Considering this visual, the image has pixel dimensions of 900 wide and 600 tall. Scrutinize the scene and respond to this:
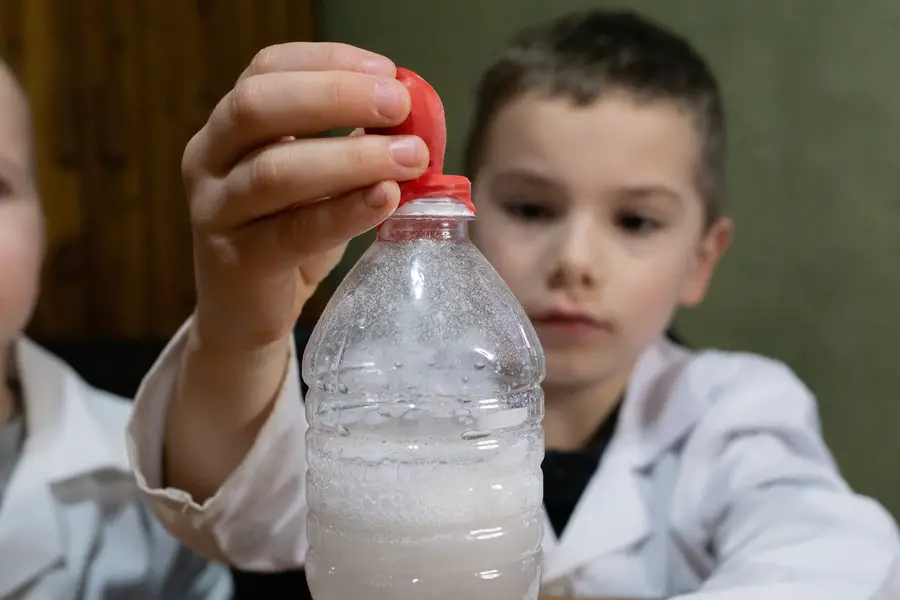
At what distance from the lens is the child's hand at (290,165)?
452 mm

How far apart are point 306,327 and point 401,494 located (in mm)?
641

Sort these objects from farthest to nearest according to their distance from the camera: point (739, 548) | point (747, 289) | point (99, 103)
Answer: point (99, 103) < point (747, 289) < point (739, 548)

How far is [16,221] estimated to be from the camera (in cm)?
81

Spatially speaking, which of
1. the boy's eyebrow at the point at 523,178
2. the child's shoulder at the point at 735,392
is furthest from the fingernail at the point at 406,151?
the child's shoulder at the point at 735,392

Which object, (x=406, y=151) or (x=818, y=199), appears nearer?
(x=406, y=151)

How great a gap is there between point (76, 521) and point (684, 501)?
2.11 ft

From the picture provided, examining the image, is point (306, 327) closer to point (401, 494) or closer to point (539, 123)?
point (539, 123)

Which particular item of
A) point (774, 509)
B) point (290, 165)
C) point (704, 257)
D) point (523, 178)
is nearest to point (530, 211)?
point (523, 178)

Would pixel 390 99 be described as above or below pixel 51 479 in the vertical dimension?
above

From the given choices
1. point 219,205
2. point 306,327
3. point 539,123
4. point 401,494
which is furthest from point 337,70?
point 306,327

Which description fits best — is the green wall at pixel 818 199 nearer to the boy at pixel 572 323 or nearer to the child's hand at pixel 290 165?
the boy at pixel 572 323

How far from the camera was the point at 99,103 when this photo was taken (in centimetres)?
152

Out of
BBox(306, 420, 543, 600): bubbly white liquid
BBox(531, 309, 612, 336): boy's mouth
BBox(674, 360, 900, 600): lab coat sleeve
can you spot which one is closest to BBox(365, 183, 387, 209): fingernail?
BBox(306, 420, 543, 600): bubbly white liquid

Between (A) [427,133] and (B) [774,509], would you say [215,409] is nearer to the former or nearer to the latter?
(A) [427,133]
